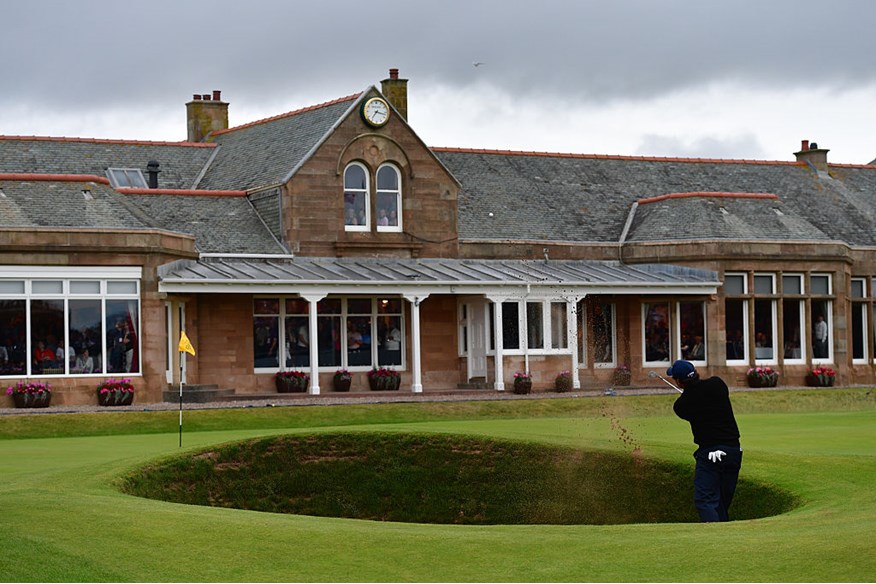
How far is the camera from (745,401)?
110 ft

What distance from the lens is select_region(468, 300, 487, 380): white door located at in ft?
120

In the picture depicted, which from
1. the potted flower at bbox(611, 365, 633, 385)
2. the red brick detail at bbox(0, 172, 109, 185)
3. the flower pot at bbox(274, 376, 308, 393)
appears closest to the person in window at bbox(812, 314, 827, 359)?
the potted flower at bbox(611, 365, 633, 385)

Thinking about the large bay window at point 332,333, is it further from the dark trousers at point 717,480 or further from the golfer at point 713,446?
the dark trousers at point 717,480

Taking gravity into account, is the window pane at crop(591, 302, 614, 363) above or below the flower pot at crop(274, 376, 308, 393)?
above

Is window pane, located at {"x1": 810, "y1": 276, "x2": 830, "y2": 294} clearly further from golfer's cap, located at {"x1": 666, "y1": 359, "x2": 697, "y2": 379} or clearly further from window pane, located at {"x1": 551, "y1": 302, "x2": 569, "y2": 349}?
golfer's cap, located at {"x1": 666, "y1": 359, "x2": 697, "y2": 379}

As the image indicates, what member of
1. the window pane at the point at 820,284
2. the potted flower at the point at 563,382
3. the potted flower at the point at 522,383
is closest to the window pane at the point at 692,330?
the window pane at the point at 820,284

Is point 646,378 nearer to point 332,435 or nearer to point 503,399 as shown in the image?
point 503,399

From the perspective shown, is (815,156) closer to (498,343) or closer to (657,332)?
(657,332)

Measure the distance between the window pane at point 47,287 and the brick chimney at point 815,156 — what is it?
88.9ft

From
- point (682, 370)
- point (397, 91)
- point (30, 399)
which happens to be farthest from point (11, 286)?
point (682, 370)

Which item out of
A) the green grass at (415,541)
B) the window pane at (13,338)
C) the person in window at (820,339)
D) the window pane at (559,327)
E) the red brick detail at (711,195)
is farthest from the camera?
the red brick detail at (711,195)

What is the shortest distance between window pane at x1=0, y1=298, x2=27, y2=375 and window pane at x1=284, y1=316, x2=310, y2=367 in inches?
273

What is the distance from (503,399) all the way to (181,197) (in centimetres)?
1040

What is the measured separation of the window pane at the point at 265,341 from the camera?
34688mm
